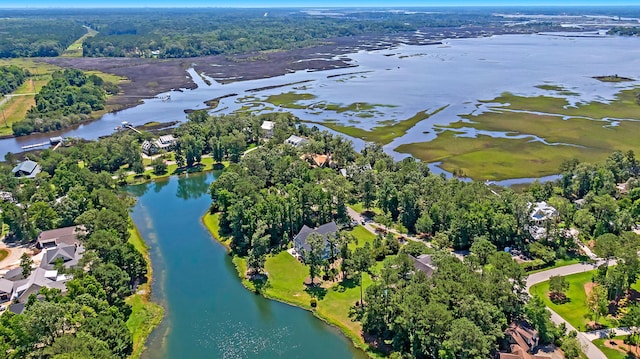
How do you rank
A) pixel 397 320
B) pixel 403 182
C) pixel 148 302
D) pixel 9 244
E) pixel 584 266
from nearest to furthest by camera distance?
pixel 397 320 < pixel 148 302 < pixel 584 266 < pixel 9 244 < pixel 403 182

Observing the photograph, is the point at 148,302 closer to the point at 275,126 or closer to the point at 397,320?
the point at 397,320

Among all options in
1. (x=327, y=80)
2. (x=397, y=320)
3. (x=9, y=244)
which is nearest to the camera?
Result: (x=397, y=320)

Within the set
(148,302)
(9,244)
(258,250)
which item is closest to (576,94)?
(258,250)

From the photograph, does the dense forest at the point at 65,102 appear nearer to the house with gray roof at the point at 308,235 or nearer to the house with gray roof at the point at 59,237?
the house with gray roof at the point at 59,237

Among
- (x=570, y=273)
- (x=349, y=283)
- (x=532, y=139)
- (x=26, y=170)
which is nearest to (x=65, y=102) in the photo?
(x=26, y=170)

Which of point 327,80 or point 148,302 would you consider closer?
point 148,302

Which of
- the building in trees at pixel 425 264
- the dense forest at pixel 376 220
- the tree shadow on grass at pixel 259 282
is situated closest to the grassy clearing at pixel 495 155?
the dense forest at pixel 376 220

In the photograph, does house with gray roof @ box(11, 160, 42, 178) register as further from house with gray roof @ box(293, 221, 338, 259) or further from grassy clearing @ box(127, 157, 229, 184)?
house with gray roof @ box(293, 221, 338, 259)
